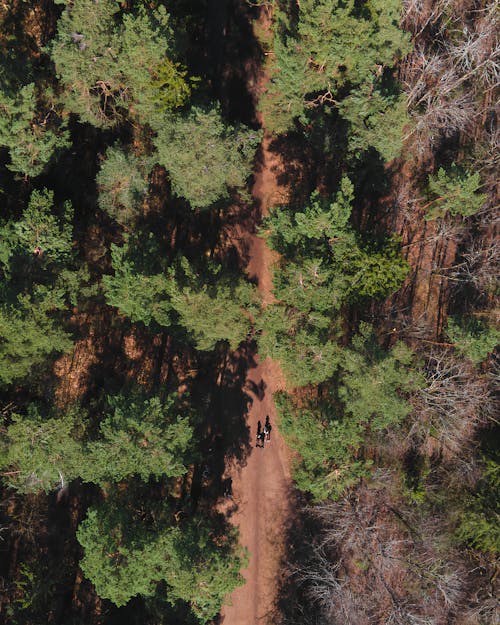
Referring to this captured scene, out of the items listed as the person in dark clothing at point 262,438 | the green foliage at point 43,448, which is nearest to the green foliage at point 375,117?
the person in dark clothing at point 262,438

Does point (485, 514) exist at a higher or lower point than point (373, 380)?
lower

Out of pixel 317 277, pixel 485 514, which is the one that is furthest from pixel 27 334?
pixel 485 514

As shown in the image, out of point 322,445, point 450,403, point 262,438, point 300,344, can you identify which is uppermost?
point 300,344

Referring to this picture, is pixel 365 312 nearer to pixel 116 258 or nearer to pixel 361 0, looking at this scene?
pixel 116 258

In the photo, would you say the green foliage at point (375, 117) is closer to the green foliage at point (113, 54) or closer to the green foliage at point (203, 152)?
the green foliage at point (203, 152)

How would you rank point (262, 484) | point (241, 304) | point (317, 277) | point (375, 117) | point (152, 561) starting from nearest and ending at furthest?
point (152, 561) → point (317, 277) → point (375, 117) → point (241, 304) → point (262, 484)

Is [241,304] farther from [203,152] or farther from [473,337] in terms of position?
[473,337]

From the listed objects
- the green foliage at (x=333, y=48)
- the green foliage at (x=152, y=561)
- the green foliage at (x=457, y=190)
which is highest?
the green foliage at (x=333, y=48)
